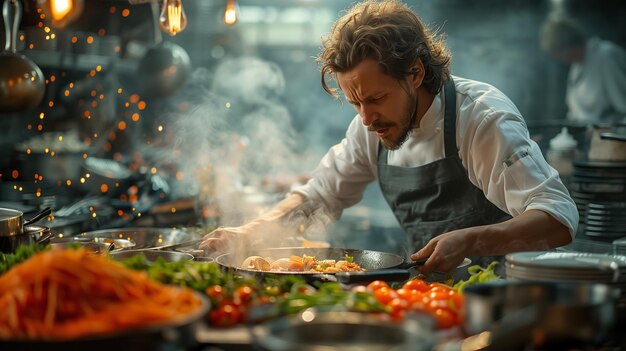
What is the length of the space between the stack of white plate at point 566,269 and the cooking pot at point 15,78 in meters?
2.88

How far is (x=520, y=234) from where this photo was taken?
310cm

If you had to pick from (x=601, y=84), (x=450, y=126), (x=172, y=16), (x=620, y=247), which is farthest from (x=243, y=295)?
(x=601, y=84)

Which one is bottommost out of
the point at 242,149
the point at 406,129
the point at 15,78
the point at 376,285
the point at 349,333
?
the point at 242,149

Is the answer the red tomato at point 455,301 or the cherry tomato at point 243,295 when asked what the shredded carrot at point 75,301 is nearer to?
the cherry tomato at point 243,295

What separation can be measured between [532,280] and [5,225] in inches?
76.0

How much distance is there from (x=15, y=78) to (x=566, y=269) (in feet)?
10.1

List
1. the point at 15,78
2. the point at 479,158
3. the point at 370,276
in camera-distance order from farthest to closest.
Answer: the point at 15,78 → the point at 479,158 → the point at 370,276

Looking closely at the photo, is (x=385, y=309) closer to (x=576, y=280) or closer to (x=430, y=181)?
(x=576, y=280)

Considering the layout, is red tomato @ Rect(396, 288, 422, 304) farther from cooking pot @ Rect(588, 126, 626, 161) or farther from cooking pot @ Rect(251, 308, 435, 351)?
cooking pot @ Rect(588, 126, 626, 161)

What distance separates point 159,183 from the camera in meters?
5.75

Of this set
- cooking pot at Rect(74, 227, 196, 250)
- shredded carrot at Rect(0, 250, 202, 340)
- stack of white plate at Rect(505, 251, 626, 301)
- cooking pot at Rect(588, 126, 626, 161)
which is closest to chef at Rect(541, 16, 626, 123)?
cooking pot at Rect(588, 126, 626, 161)

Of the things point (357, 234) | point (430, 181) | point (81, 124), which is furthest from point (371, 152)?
point (81, 124)

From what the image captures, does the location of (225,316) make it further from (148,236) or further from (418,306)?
(148,236)

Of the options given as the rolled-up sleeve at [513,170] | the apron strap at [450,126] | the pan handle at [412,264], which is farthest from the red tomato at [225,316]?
the apron strap at [450,126]
